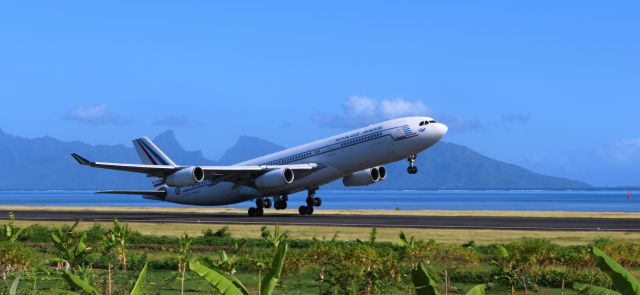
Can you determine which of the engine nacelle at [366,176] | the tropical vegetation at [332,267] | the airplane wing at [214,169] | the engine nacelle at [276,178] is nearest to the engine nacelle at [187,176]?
the airplane wing at [214,169]

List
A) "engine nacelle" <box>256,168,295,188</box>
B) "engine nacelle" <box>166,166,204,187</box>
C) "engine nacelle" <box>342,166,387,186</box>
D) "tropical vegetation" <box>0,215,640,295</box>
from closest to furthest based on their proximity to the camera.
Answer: "tropical vegetation" <box>0,215,640,295</box> → "engine nacelle" <box>166,166,204,187</box> → "engine nacelle" <box>256,168,295,188</box> → "engine nacelle" <box>342,166,387,186</box>

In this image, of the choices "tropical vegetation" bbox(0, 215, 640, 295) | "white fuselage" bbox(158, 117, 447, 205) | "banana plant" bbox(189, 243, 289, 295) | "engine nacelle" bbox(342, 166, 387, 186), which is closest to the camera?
"banana plant" bbox(189, 243, 289, 295)

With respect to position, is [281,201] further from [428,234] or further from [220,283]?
[220,283]

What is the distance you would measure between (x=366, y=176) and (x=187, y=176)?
13.7 meters

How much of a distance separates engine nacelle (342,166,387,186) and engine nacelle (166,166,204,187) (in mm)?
11754

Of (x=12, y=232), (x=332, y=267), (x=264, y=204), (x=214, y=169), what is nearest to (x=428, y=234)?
(x=332, y=267)

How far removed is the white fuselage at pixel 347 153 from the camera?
57.7m

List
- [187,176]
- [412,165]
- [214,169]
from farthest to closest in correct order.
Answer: [214,169] < [187,176] < [412,165]

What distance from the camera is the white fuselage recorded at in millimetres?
57688

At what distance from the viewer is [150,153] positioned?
246ft

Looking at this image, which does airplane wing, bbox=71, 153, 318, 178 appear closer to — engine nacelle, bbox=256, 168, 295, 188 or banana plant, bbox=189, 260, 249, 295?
engine nacelle, bbox=256, 168, 295, 188

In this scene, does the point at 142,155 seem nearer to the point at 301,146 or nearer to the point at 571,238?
the point at 301,146

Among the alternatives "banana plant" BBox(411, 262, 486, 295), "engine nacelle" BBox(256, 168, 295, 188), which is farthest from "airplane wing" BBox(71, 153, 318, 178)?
"banana plant" BBox(411, 262, 486, 295)

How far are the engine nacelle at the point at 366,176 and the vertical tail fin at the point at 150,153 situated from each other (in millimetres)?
16810
